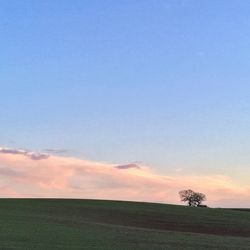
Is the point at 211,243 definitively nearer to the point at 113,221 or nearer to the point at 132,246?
the point at 132,246

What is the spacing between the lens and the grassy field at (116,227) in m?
25.5

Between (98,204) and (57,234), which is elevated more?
(98,204)

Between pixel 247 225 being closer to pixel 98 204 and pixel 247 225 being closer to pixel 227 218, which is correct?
pixel 227 218

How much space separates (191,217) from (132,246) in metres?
28.4

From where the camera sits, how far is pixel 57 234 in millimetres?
28203

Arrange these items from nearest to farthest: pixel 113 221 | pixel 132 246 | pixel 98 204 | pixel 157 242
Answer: pixel 132 246, pixel 157 242, pixel 113 221, pixel 98 204

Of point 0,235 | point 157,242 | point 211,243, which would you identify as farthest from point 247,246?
point 0,235

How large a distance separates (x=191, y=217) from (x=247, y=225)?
5.73 meters

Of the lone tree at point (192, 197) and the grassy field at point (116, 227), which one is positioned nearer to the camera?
the grassy field at point (116, 227)

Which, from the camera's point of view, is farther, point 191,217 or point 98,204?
point 98,204

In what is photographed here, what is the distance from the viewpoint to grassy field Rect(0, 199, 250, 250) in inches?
1006

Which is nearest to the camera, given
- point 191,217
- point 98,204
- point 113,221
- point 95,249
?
point 95,249

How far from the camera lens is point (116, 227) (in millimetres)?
36938

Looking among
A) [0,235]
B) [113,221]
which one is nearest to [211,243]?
[0,235]
